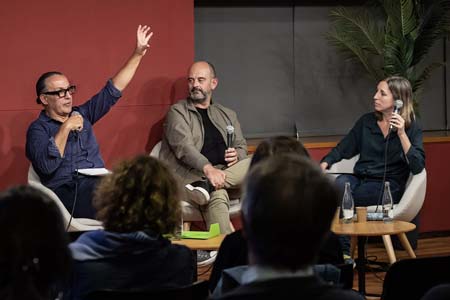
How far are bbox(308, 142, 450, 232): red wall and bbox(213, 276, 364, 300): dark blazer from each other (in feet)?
18.2

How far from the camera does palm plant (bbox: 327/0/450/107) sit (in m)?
7.00

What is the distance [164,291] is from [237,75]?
4993 millimetres

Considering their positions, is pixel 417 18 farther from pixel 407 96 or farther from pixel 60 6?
pixel 60 6

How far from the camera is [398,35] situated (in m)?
7.02

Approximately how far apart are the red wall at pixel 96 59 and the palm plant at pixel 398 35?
136 centimetres

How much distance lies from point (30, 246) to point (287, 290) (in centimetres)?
57

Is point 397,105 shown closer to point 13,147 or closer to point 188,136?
point 188,136

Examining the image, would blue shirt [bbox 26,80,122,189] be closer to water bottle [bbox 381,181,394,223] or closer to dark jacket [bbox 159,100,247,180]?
dark jacket [bbox 159,100,247,180]

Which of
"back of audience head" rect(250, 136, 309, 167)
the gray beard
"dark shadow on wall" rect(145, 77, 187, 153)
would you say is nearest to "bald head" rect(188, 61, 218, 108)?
the gray beard

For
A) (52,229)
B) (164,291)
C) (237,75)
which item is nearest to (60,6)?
(237,75)

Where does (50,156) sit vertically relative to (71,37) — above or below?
below

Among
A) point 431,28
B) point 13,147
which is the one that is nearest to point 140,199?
point 13,147

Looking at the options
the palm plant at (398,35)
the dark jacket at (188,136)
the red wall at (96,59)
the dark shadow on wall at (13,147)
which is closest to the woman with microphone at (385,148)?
the palm plant at (398,35)

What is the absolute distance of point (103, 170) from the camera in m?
5.89
